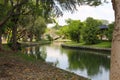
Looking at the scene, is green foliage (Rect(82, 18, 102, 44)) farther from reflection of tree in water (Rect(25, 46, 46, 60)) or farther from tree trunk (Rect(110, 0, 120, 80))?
tree trunk (Rect(110, 0, 120, 80))

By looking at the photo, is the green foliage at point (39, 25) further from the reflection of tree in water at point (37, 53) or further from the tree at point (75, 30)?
the tree at point (75, 30)

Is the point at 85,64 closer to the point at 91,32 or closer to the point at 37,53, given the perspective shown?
the point at 37,53

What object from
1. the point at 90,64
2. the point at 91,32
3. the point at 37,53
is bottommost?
the point at 90,64

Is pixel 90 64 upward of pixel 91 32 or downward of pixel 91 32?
downward

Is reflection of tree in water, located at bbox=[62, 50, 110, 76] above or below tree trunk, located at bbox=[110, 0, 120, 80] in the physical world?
below

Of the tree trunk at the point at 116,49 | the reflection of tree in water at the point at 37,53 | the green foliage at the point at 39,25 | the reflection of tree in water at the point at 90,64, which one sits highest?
the green foliage at the point at 39,25

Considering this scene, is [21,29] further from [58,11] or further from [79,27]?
[79,27]

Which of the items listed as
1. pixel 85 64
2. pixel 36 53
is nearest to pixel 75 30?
pixel 36 53

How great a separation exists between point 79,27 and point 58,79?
176 feet

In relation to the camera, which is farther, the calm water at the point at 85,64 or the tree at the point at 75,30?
the tree at the point at 75,30

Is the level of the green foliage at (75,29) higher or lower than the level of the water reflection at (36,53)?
higher

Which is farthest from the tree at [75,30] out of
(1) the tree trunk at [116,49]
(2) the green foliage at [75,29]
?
(1) the tree trunk at [116,49]

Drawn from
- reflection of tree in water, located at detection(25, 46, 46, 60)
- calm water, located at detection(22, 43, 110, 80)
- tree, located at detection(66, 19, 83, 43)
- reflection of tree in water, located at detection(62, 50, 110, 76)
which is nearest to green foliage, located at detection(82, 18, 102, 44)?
tree, located at detection(66, 19, 83, 43)

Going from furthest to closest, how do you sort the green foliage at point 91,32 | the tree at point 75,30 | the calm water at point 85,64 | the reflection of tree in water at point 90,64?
the tree at point 75,30 < the green foliage at point 91,32 < the reflection of tree in water at point 90,64 < the calm water at point 85,64
